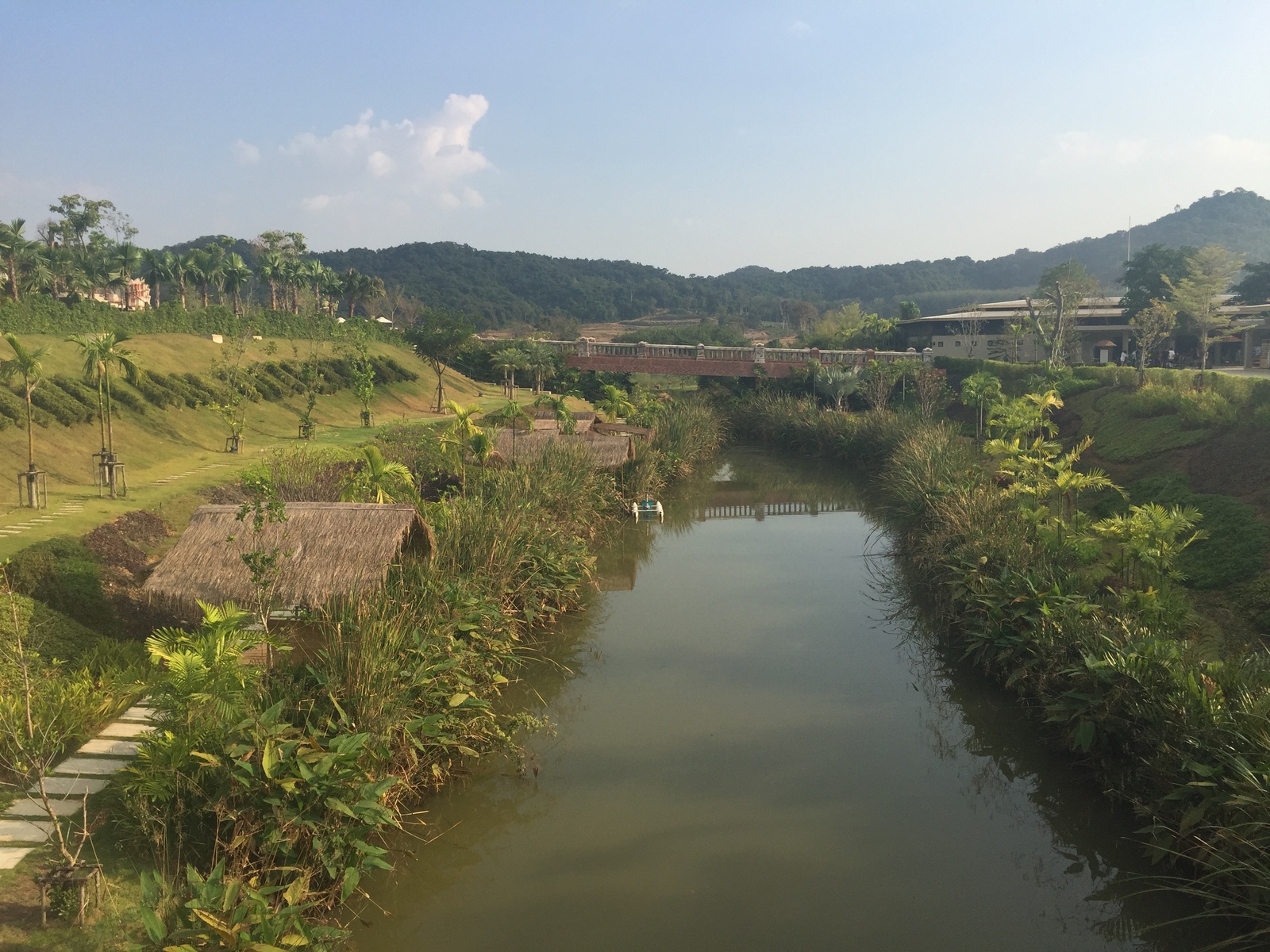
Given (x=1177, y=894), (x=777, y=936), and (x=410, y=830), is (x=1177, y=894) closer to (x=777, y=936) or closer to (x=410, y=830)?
(x=777, y=936)

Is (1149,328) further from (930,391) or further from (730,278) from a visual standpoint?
(730,278)

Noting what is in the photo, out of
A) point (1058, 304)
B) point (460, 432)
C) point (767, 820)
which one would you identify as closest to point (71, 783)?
point (767, 820)

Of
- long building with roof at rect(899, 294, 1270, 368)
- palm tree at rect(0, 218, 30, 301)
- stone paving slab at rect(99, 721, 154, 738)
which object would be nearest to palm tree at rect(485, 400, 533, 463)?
stone paving slab at rect(99, 721, 154, 738)

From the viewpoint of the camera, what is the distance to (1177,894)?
7383mm

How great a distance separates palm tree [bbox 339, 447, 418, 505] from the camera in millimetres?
13539

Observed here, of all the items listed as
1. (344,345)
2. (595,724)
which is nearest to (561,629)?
(595,724)

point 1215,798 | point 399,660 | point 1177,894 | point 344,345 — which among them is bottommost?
point 1177,894

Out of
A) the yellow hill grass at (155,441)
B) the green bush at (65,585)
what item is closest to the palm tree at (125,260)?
the yellow hill grass at (155,441)

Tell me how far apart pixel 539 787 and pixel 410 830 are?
1.32 m

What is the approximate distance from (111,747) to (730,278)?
142545mm

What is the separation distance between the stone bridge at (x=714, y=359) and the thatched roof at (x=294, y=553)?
3223cm

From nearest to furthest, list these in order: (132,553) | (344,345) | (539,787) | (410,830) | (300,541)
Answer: (410,830) < (539,787) < (300,541) < (132,553) < (344,345)

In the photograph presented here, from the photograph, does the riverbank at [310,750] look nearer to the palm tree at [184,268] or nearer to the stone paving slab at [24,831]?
the stone paving slab at [24,831]

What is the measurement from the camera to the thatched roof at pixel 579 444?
20812 millimetres
